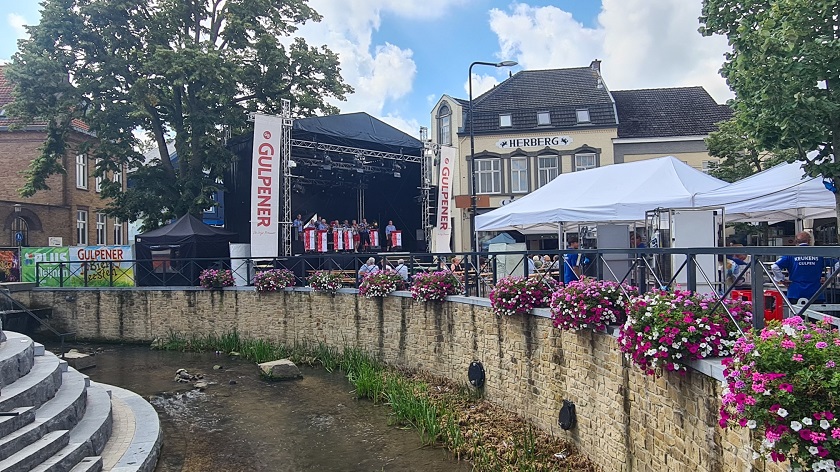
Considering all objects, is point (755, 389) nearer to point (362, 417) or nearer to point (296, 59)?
point (362, 417)

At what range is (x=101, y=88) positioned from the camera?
18953 millimetres

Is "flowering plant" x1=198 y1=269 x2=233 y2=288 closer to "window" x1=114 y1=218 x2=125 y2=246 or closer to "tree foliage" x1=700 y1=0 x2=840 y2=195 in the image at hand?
"tree foliage" x1=700 y1=0 x2=840 y2=195

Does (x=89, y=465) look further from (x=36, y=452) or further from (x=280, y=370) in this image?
(x=280, y=370)

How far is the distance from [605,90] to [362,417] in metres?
23.6

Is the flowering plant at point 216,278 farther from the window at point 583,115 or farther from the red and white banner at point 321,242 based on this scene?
the window at point 583,115

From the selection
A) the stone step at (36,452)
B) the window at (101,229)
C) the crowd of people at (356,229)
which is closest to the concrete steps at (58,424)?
the stone step at (36,452)

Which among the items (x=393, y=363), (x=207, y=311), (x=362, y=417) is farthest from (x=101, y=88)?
(x=362, y=417)

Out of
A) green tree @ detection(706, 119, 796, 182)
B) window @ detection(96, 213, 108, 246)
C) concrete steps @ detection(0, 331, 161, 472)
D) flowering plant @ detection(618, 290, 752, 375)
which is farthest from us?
window @ detection(96, 213, 108, 246)

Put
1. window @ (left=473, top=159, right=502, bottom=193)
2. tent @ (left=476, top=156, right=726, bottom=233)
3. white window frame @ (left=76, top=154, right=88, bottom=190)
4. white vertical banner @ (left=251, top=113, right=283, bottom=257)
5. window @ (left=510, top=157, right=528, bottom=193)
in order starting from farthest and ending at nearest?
window @ (left=473, top=159, right=502, bottom=193), window @ (left=510, top=157, right=528, bottom=193), white window frame @ (left=76, top=154, right=88, bottom=190), white vertical banner @ (left=251, top=113, right=283, bottom=257), tent @ (left=476, top=156, right=726, bottom=233)

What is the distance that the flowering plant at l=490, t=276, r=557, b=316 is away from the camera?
8.23m

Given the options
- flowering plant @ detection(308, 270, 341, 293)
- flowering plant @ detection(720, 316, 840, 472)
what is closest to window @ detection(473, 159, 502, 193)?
flowering plant @ detection(308, 270, 341, 293)

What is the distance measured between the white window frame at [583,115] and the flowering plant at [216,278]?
17971 millimetres

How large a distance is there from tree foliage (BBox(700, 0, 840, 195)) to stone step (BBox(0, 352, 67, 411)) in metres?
8.88

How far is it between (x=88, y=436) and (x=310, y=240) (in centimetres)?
1245
